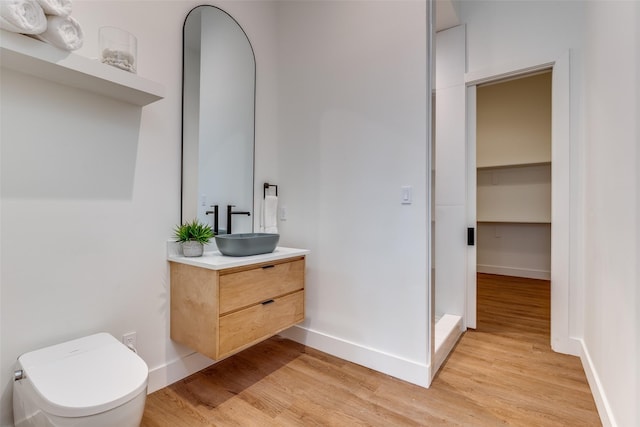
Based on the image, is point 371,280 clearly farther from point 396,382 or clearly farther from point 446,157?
point 446,157

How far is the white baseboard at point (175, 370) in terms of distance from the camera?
70.5 inches

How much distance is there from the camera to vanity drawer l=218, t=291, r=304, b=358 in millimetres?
1666

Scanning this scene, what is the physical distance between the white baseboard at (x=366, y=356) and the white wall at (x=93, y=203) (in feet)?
2.67

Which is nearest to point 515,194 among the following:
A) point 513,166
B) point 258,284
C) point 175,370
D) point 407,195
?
point 513,166

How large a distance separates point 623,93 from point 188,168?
91.7 inches

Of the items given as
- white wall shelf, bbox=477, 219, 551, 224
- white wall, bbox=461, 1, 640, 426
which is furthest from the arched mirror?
white wall shelf, bbox=477, 219, 551, 224

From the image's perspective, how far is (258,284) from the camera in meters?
1.85

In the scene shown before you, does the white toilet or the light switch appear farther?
the light switch

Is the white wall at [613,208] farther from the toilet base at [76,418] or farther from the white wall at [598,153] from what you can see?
the toilet base at [76,418]

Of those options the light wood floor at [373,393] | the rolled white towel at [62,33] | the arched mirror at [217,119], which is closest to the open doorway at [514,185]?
the light wood floor at [373,393]

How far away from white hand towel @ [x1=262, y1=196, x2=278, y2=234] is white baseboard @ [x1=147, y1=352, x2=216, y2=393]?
1026 millimetres

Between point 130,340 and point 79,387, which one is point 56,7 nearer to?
point 79,387

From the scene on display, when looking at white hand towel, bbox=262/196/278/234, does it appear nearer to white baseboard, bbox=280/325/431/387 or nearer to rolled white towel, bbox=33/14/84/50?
white baseboard, bbox=280/325/431/387

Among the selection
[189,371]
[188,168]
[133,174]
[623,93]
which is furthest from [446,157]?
[189,371]
